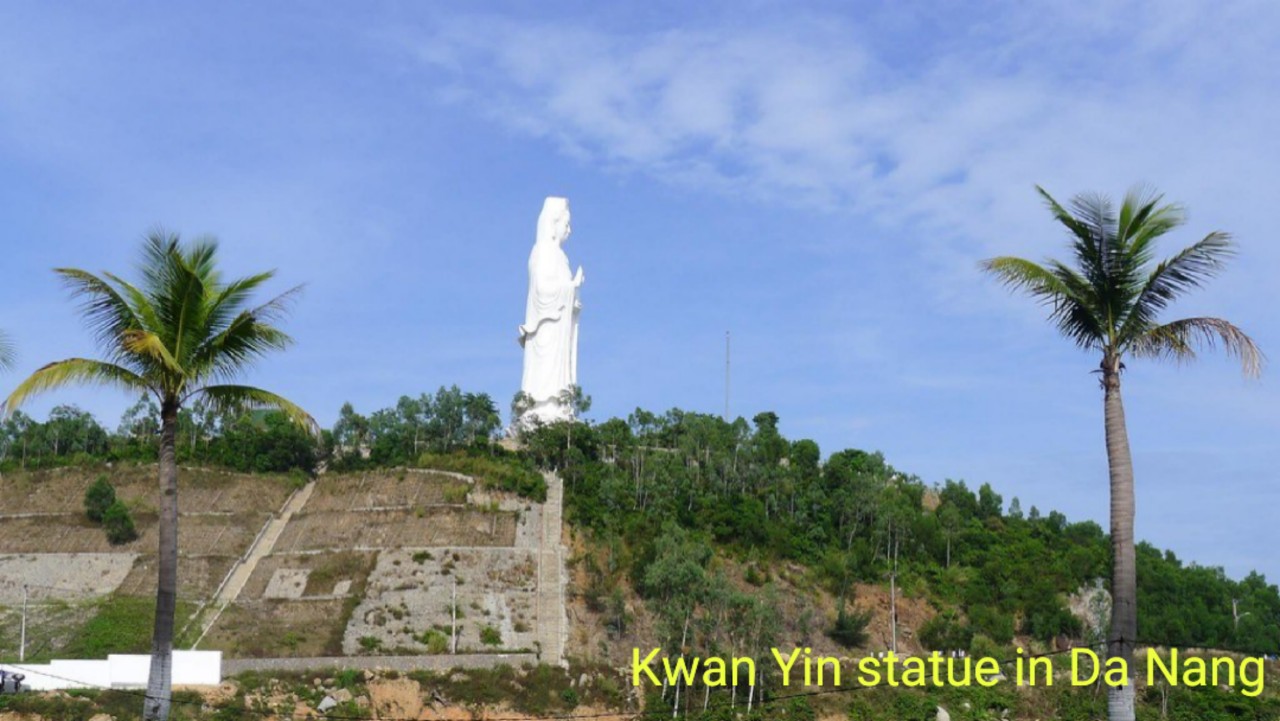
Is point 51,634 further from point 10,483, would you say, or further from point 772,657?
point 772,657

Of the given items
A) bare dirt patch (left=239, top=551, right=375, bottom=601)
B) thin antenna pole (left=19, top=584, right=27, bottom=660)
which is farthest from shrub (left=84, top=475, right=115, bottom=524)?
thin antenna pole (left=19, top=584, right=27, bottom=660)

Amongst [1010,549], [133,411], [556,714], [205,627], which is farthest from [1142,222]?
[133,411]

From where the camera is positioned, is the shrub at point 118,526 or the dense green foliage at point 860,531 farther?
the shrub at point 118,526

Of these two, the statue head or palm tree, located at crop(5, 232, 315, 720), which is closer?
palm tree, located at crop(5, 232, 315, 720)

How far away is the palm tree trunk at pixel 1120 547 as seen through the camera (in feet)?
38.0

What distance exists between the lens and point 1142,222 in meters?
12.5

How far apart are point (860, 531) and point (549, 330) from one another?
14.3m

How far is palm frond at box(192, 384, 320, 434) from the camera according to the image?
13844 millimetres

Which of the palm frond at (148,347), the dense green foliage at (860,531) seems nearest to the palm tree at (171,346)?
the palm frond at (148,347)

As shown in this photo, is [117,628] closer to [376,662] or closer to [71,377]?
[376,662]

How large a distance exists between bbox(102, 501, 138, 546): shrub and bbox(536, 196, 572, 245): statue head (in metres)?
18.9

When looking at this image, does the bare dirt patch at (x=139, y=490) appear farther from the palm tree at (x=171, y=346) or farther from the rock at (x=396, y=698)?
the palm tree at (x=171, y=346)

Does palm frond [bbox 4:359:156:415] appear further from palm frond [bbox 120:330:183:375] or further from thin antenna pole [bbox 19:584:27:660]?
thin antenna pole [bbox 19:584:27:660]

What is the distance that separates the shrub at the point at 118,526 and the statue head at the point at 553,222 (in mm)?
18894
